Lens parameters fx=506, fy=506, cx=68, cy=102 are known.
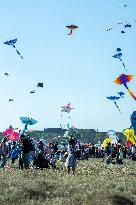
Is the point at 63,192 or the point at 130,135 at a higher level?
the point at 130,135

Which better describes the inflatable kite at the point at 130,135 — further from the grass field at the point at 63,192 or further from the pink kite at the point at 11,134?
the grass field at the point at 63,192

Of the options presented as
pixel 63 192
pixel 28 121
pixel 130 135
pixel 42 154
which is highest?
pixel 130 135

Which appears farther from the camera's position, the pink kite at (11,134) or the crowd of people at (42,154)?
the pink kite at (11,134)

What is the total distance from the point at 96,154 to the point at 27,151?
85.8 ft

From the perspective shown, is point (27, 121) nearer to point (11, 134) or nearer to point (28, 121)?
point (28, 121)

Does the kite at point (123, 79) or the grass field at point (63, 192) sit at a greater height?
the kite at point (123, 79)

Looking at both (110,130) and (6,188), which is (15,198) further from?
(110,130)

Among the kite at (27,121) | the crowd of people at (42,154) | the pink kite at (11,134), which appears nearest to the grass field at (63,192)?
the crowd of people at (42,154)

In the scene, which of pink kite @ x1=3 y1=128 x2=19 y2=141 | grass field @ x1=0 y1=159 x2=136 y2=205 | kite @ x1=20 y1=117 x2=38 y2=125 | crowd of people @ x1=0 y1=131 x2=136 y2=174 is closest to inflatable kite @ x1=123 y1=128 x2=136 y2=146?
crowd of people @ x1=0 y1=131 x2=136 y2=174

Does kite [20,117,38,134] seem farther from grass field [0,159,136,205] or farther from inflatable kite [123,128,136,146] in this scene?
grass field [0,159,136,205]

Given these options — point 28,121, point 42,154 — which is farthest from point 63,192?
point 28,121

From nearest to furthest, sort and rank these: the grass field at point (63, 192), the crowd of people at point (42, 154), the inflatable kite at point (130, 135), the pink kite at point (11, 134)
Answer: the grass field at point (63, 192) < the crowd of people at point (42, 154) < the pink kite at point (11, 134) < the inflatable kite at point (130, 135)

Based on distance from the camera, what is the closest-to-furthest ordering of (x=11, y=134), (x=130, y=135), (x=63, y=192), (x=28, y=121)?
1. (x=63, y=192)
2. (x=28, y=121)
3. (x=11, y=134)
4. (x=130, y=135)

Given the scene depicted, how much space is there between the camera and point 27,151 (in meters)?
26.1
